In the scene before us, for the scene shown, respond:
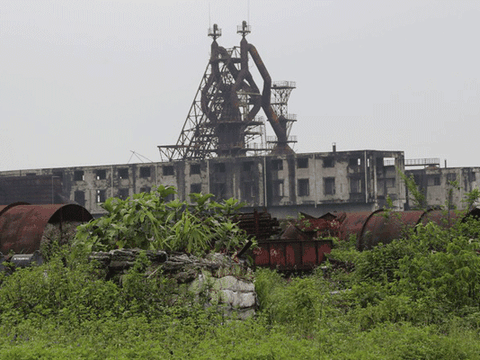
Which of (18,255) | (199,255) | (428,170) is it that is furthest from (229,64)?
(199,255)

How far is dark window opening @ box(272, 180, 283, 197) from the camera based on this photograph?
175 ft

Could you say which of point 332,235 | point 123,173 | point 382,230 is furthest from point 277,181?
point 382,230

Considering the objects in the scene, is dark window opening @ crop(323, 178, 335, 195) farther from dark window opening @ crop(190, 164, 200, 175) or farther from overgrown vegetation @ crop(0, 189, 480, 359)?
overgrown vegetation @ crop(0, 189, 480, 359)

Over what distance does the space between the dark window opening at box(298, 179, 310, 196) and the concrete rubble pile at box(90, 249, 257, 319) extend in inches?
1710

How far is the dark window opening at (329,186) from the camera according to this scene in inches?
2079

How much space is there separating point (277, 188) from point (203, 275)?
44006mm

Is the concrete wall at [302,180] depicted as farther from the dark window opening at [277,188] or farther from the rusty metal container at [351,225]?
the rusty metal container at [351,225]

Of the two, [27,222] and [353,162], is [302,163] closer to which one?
[353,162]

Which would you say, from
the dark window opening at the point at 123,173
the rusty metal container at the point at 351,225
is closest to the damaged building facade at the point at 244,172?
the dark window opening at the point at 123,173

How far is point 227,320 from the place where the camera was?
9.16 metres

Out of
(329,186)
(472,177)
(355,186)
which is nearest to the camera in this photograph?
(355,186)

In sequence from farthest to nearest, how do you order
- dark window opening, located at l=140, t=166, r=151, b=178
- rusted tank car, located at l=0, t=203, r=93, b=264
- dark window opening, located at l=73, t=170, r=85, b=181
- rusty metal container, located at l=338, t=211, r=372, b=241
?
dark window opening, located at l=73, t=170, r=85, b=181 → dark window opening, located at l=140, t=166, r=151, b=178 → rusty metal container, located at l=338, t=211, r=372, b=241 → rusted tank car, located at l=0, t=203, r=93, b=264

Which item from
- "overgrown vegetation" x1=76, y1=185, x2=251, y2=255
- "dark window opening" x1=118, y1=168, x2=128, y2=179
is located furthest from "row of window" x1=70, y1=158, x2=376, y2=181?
"overgrown vegetation" x1=76, y1=185, x2=251, y2=255

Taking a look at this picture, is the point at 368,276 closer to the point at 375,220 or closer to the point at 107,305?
the point at 107,305
